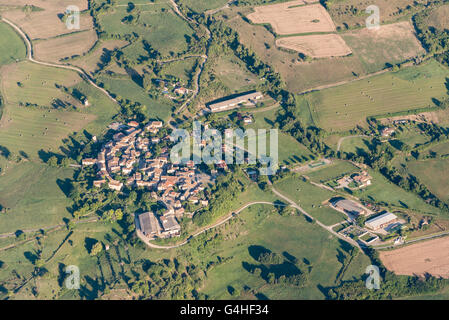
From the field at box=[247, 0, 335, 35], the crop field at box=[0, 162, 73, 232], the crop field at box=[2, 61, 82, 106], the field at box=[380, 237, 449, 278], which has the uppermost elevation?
the field at box=[247, 0, 335, 35]

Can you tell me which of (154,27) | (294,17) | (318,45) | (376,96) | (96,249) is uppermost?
(294,17)

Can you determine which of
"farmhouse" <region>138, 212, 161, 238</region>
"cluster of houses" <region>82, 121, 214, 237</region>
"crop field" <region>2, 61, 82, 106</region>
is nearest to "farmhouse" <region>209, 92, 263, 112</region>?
"cluster of houses" <region>82, 121, 214, 237</region>

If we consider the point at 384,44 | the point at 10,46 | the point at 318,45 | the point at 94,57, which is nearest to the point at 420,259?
the point at 318,45

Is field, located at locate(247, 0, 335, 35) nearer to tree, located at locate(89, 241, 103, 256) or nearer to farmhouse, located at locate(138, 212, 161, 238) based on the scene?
farmhouse, located at locate(138, 212, 161, 238)

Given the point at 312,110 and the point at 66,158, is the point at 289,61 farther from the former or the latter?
the point at 66,158

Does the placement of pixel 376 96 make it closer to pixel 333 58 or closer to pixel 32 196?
pixel 333 58

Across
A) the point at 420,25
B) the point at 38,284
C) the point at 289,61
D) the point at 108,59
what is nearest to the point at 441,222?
the point at 289,61
